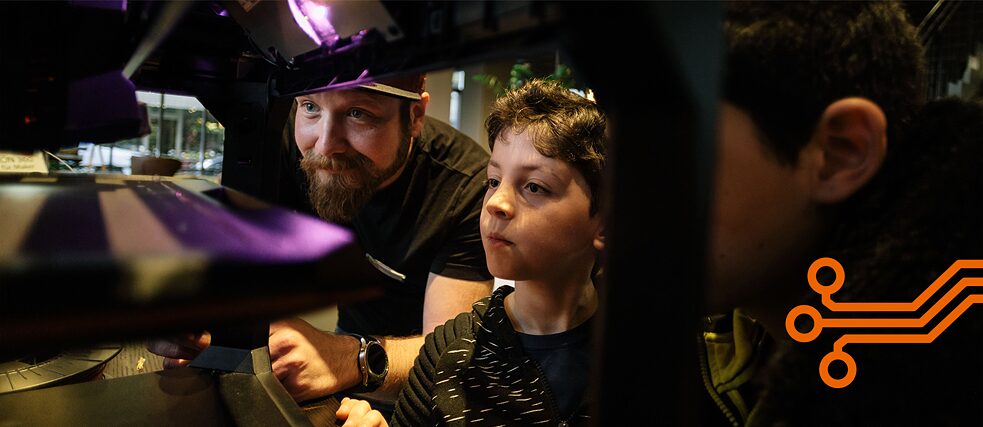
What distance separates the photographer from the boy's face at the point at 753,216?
0.45 metres

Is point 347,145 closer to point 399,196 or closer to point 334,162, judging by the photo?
point 334,162

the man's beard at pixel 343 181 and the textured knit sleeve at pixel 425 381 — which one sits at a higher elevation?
→ the man's beard at pixel 343 181

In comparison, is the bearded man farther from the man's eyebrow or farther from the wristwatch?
the man's eyebrow

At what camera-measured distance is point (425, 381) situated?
85cm

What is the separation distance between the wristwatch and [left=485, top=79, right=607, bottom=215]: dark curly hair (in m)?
0.37

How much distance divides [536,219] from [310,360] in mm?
367

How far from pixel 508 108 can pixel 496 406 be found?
41 centimetres

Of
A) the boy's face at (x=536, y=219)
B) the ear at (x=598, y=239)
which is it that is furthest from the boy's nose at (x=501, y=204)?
the ear at (x=598, y=239)

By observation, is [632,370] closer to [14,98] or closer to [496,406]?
[14,98]

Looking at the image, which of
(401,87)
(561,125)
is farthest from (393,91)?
(561,125)

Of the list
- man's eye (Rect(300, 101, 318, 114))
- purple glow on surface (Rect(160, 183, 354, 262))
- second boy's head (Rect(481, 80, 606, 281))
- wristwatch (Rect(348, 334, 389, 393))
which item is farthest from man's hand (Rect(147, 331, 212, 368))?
man's eye (Rect(300, 101, 318, 114))

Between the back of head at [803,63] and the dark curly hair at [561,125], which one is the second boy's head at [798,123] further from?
the dark curly hair at [561,125]

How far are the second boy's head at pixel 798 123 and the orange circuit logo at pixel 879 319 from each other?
44 millimetres

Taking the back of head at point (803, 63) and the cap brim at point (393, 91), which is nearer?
the back of head at point (803, 63)
